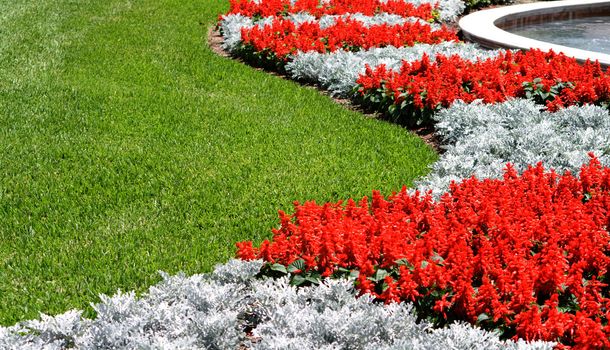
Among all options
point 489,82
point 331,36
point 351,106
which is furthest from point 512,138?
point 331,36

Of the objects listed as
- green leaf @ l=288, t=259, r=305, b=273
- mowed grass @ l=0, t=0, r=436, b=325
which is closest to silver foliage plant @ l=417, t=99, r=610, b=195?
mowed grass @ l=0, t=0, r=436, b=325

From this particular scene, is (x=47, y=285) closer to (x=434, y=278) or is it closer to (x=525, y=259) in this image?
(x=434, y=278)

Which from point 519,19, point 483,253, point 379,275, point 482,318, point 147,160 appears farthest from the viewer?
point 519,19

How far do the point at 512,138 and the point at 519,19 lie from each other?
6505 millimetres

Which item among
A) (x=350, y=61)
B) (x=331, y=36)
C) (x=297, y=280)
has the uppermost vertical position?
(x=331, y=36)

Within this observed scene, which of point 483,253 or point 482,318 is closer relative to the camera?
point 482,318

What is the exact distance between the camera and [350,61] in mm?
8578

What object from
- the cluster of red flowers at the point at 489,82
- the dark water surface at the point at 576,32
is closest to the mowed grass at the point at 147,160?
the cluster of red flowers at the point at 489,82

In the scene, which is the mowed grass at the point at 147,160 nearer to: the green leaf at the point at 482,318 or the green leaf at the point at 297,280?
the green leaf at the point at 297,280

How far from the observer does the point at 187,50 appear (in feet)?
32.9

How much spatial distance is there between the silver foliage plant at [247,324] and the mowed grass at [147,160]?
0.68 meters

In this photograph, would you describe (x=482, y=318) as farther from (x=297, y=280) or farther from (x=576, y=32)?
(x=576, y=32)

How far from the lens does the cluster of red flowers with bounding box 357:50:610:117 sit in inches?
288

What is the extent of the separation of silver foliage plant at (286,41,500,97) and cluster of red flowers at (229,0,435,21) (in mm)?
2286
